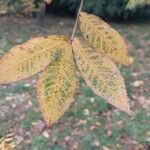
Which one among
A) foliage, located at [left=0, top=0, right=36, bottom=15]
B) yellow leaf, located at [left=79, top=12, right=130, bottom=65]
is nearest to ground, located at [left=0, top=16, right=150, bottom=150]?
foliage, located at [left=0, top=0, right=36, bottom=15]

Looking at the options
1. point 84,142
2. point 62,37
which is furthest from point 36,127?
point 62,37

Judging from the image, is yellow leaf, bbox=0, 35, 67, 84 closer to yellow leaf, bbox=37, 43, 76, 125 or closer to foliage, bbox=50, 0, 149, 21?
yellow leaf, bbox=37, 43, 76, 125

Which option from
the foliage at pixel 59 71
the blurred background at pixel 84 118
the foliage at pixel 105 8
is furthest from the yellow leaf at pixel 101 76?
the foliage at pixel 105 8

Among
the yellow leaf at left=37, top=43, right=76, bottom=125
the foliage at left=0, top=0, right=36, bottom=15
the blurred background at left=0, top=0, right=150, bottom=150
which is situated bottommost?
the foliage at left=0, top=0, right=36, bottom=15

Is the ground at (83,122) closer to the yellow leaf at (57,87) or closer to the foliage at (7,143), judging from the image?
the foliage at (7,143)

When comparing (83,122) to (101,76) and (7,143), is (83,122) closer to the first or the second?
(7,143)

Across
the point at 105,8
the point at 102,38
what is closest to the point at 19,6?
the point at 105,8

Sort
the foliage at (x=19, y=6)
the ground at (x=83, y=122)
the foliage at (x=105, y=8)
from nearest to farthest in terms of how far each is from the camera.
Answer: the ground at (x=83, y=122) → the foliage at (x=105, y=8) → the foliage at (x=19, y=6)
